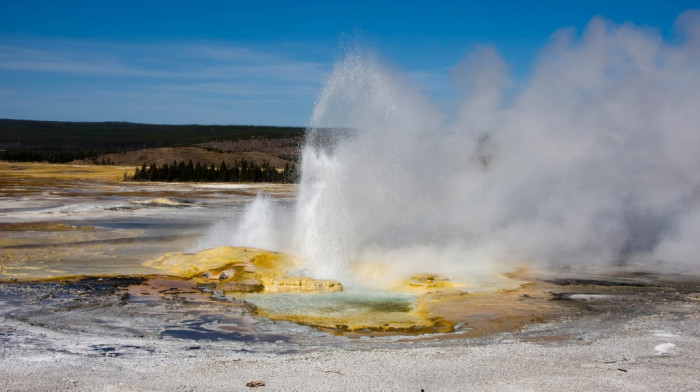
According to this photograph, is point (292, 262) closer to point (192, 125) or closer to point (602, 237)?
point (602, 237)

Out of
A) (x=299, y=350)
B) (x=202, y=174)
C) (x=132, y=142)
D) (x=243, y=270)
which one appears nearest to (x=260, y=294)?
(x=243, y=270)

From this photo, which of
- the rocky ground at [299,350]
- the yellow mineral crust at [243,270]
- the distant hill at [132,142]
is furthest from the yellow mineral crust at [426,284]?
the distant hill at [132,142]

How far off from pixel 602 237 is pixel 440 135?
442 cm

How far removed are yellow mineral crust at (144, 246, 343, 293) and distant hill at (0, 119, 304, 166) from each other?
58105 mm

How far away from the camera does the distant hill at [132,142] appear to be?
73.8 m

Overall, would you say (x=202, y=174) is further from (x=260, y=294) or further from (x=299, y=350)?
(x=299, y=350)

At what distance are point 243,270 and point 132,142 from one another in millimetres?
107546

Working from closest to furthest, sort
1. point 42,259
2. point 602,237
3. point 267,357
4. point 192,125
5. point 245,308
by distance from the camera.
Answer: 1. point 267,357
2. point 245,308
3. point 42,259
4. point 602,237
5. point 192,125

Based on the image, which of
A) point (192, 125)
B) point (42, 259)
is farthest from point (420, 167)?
point (192, 125)

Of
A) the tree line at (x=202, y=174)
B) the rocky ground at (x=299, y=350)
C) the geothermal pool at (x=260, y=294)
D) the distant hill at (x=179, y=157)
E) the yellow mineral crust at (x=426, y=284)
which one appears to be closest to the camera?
the rocky ground at (x=299, y=350)

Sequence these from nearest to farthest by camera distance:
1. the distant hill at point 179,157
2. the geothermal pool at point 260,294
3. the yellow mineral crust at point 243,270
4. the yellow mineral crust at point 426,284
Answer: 1. the geothermal pool at point 260,294
2. the yellow mineral crust at point 243,270
3. the yellow mineral crust at point 426,284
4. the distant hill at point 179,157

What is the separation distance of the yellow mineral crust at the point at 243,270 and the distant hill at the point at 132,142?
5811cm

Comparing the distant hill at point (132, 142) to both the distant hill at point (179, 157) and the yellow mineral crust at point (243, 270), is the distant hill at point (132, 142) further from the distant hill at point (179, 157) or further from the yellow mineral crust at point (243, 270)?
the yellow mineral crust at point (243, 270)

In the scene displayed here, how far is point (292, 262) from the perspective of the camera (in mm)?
12820
